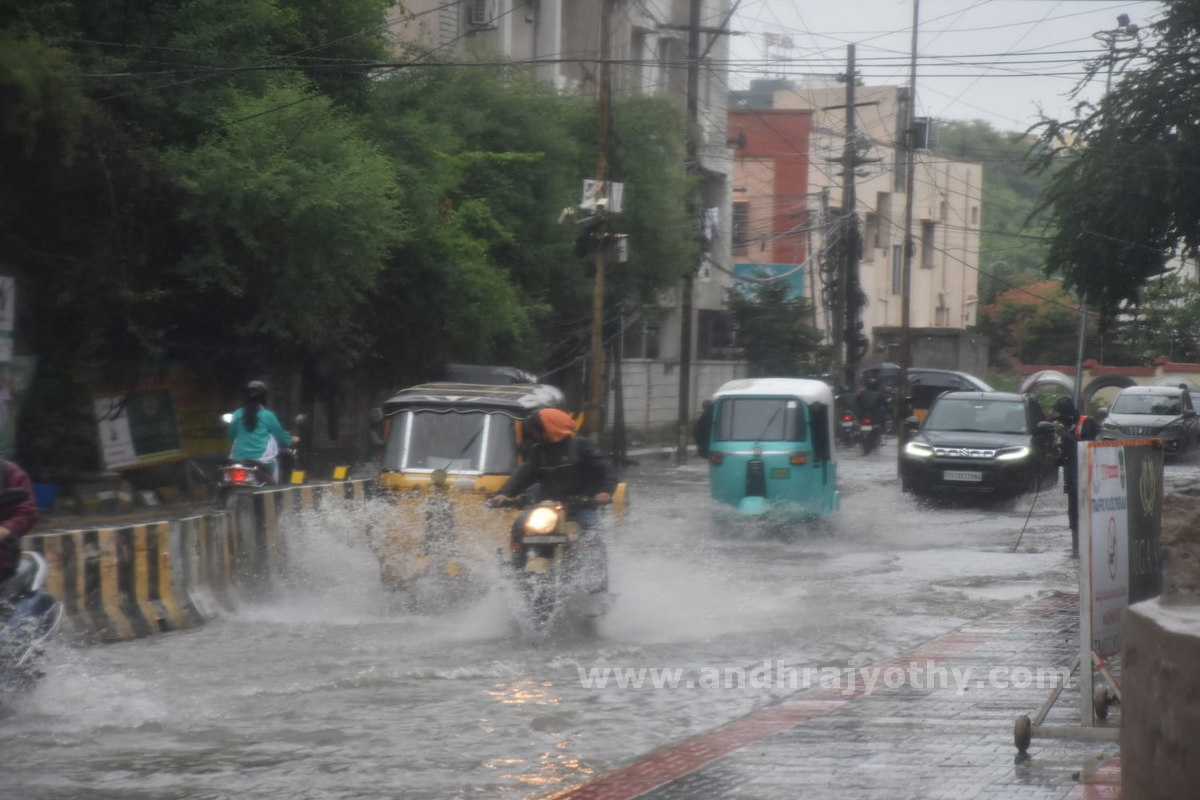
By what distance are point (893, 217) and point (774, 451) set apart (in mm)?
48798

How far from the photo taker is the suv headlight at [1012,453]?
22.2m

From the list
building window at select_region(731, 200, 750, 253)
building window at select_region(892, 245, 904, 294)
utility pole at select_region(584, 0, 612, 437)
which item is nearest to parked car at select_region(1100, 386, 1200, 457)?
utility pole at select_region(584, 0, 612, 437)

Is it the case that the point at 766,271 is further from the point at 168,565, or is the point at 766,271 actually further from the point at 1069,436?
the point at 168,565

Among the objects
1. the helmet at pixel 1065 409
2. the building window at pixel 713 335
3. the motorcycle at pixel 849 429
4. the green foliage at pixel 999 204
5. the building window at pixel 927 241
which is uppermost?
the green foliage at pixel 999 204

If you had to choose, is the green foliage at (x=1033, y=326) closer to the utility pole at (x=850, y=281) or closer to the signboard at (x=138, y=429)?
the utility pole at (x=850, y=281)

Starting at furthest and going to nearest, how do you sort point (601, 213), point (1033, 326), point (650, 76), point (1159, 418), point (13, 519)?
1. point (1033, 326)
2. point (650, 76)
3. point (1159, 418)
4. point (601, 213)
5. point (13, 519)

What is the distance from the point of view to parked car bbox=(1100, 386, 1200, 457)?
111 feet

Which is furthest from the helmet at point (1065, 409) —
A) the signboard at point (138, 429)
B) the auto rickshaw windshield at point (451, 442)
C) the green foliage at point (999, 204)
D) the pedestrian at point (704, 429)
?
the green foliage at point (999, 204)

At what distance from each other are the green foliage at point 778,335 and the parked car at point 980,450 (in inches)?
759

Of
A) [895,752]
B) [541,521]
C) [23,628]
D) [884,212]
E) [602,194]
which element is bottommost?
[895,752]

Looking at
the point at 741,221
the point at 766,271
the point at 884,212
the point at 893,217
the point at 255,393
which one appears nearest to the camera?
the point at 255,393

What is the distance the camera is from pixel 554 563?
9.92 m

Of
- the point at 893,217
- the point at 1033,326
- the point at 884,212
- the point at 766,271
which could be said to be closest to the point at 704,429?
the point at 766,271

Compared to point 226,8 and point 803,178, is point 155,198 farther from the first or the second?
point 803,178
